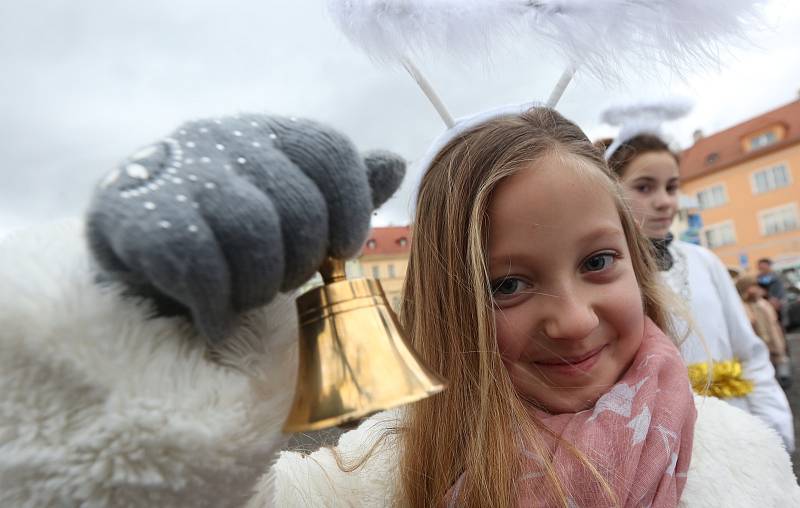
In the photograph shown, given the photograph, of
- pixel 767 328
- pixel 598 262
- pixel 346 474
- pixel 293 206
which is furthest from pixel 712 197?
pixel 293 206

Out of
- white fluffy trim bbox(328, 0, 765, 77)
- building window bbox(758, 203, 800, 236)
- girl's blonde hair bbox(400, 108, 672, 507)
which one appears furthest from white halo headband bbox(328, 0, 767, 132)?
building window bbox(758, 203, 800, 236)

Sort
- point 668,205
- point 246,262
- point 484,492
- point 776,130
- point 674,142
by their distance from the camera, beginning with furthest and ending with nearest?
1. point 776,130
2. point 674,142
3. point 668,205
4. point 484,492
5. point 246,262

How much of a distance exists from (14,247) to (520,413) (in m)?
0.67

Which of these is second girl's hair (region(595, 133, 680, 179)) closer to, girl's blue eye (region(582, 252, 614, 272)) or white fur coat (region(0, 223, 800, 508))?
girl's blue eye (region(582, 252, 614, 272))

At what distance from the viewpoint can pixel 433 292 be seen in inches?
37.6

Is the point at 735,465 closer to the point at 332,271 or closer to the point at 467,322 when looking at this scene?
the point at 467,322

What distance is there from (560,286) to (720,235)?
25065 mm

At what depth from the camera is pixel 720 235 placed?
22234mm

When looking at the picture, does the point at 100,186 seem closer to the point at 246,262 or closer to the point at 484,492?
the point at 246,262

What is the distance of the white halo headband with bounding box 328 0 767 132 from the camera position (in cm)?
88

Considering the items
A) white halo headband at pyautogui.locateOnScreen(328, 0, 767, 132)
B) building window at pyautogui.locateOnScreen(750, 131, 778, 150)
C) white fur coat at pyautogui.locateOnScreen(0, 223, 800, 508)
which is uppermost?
building window at pyautogui.locateOnScreen(750, 131, 778, 150)

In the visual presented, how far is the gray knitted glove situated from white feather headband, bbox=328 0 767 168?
53 cm

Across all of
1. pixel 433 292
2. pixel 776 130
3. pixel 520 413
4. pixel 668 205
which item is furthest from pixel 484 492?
pixel 776 130

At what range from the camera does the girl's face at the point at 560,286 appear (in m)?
0.80
